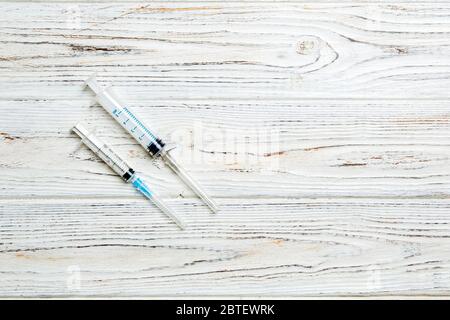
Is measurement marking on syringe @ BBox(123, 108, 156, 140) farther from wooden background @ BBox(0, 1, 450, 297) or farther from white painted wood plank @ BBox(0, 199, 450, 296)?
white painted wood plank @ BBox(0, 199, 450, 296)

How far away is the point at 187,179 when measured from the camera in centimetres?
116

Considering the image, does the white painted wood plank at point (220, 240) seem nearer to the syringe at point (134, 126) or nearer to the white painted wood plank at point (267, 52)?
the syringe at point (134, 126)

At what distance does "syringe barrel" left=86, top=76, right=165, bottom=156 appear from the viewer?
45.4 inches

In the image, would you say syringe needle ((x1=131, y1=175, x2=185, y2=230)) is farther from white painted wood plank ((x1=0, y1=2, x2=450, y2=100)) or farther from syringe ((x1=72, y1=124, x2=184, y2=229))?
white painted wood plank ((x1=0, y1=2, x2=450, y2=100))

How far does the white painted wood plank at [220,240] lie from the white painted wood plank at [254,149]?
3 cm

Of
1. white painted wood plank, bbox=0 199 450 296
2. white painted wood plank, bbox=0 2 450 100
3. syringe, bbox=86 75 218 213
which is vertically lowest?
white painted wood plank, bbox=0 199 450 296

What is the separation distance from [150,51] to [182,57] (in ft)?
0.19

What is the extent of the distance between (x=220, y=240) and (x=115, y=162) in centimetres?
23

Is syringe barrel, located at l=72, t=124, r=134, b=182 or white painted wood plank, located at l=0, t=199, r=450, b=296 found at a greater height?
syringe barrel, located at l=72, t=124, r=134, b=182

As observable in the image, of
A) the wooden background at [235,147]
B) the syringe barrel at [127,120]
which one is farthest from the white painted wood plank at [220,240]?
the syringe barrel at [127,120]

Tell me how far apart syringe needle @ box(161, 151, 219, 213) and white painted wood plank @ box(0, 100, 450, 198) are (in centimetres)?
1

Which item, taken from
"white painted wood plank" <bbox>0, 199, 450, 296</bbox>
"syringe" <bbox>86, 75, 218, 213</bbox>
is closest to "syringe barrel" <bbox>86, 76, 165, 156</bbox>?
"syringe" <bbox>86, 75, 218, 213</bbox>

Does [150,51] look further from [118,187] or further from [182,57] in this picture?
[118,187]
